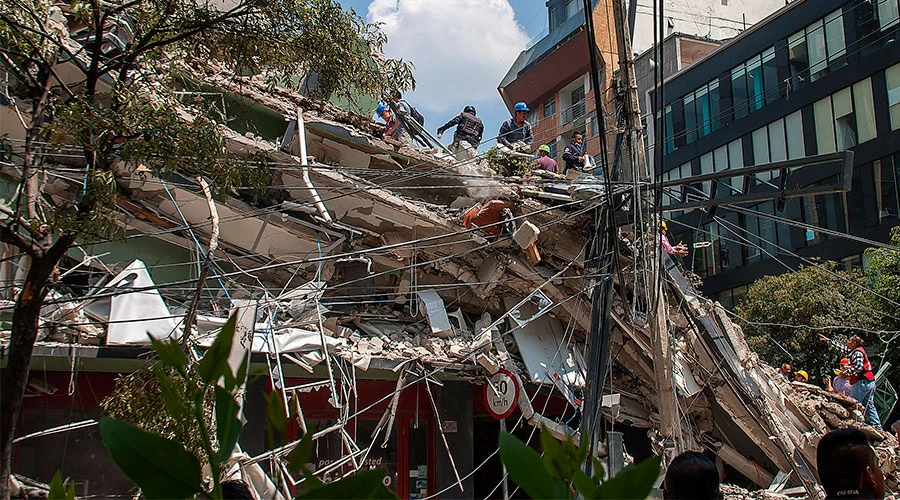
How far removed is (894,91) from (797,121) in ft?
12.6

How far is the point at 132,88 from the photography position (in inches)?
231

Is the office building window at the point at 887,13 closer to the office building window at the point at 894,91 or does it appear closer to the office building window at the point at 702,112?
the office building window at the point at 894,91

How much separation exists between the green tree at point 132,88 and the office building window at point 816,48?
2261 centimetres

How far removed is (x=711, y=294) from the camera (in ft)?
99.7

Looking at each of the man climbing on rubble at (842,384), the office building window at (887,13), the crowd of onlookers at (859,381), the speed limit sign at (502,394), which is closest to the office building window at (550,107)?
the office building window at (887,13)

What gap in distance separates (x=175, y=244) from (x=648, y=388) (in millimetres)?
7410

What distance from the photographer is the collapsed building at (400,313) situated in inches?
362

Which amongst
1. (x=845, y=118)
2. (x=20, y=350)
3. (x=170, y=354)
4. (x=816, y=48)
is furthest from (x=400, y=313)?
(x=816, y=48)

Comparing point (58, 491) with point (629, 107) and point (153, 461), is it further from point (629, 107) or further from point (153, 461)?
point (629, 107)

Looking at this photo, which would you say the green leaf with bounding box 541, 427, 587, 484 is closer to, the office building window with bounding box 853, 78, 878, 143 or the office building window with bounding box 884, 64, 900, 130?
the office building window with bounding box 884, 64, 900, 130

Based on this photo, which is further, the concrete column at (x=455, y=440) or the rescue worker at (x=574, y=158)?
the rescue worker at (x=574, y=158)

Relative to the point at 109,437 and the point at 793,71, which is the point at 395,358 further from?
the point at 793,71

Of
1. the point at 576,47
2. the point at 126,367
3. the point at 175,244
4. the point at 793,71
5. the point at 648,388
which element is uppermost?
the point at 576,47

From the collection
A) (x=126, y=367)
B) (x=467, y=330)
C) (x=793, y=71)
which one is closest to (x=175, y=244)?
(x=126, y=367)
